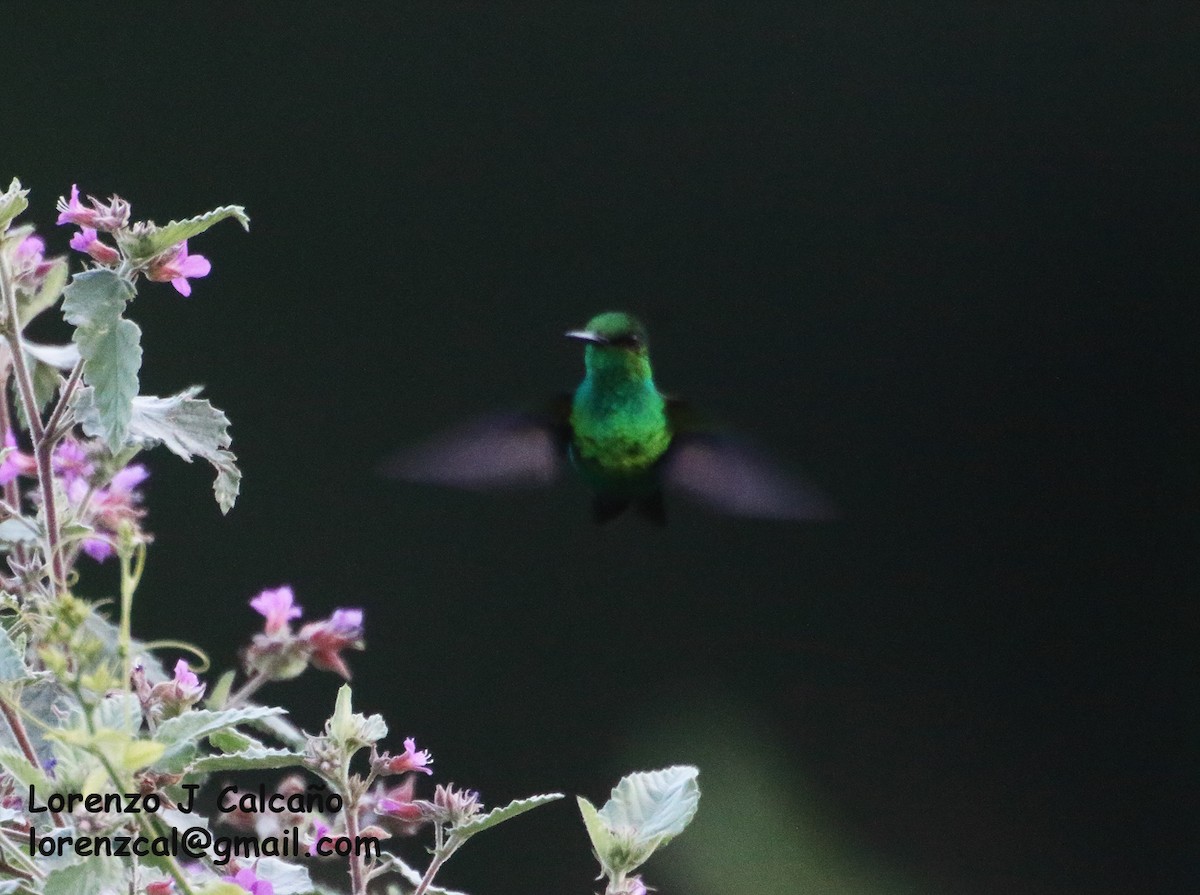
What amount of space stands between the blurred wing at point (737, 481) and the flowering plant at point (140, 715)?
476 mm

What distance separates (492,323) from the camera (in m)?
2.86

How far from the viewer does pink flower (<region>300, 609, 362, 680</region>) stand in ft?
2.17

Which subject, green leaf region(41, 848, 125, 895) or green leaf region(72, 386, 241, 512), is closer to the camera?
green leaf region(41, 848, 125, 895)

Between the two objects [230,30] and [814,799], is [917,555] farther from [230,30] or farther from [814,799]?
[230,30]

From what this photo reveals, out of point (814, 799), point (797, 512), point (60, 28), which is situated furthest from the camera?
point (814, 799)

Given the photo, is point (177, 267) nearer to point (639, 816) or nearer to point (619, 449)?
point (639, 816)

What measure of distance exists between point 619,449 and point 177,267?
2.46ft

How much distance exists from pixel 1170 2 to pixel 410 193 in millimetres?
1754

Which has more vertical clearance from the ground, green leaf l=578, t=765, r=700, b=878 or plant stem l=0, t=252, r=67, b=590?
plant stem l=0, t=252, r=67, b=590

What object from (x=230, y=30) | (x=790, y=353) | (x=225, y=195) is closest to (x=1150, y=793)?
(x=790, y=353)

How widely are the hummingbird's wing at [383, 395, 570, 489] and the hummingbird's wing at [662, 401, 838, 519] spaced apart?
0.13 m

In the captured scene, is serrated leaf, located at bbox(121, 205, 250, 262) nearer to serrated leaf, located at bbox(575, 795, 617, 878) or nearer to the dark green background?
serrated leaf, located at bbox(575, 795, 617, 878)

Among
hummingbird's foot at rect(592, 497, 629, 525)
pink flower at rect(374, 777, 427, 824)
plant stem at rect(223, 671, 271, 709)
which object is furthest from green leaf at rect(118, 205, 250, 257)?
hummingbird's foot at rect(592, 497, 629, 525)

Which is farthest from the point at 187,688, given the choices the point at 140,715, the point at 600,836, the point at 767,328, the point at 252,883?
the point at 767,328
